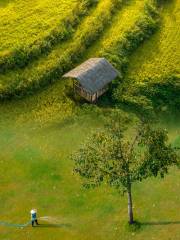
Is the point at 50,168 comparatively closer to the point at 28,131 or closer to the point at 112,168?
the point at 28,131

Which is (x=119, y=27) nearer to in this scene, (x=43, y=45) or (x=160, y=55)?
(x=160, y=55)

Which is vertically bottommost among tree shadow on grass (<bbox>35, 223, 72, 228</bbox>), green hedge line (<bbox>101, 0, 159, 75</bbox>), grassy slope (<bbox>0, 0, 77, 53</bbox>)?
tree shadow on grass (<bbox>35, 223, 72, 228</bbox>)

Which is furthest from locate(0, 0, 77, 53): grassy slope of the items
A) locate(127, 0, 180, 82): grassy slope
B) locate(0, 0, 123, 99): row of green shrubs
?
locate(127, 0, 180, 82): grassy slope

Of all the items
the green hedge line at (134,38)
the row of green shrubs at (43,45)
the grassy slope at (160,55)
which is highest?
the row of green shrubs at (43,45)

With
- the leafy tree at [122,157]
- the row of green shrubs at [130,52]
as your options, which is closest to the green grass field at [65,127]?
the row of green shrubs at [130,52]

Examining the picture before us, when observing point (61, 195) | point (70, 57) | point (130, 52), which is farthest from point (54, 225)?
point (130, 52)

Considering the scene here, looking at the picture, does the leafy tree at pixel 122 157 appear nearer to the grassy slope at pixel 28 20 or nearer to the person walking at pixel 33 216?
the person walking at pixel 33 216

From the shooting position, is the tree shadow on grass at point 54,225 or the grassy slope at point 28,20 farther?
the grassy slope at point 28,20

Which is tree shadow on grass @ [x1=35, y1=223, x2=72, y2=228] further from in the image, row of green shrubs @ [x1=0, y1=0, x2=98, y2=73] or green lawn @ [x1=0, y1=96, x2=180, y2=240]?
row of green shrubs @ [x1=0, y1=0, x2=98, y2=73]
